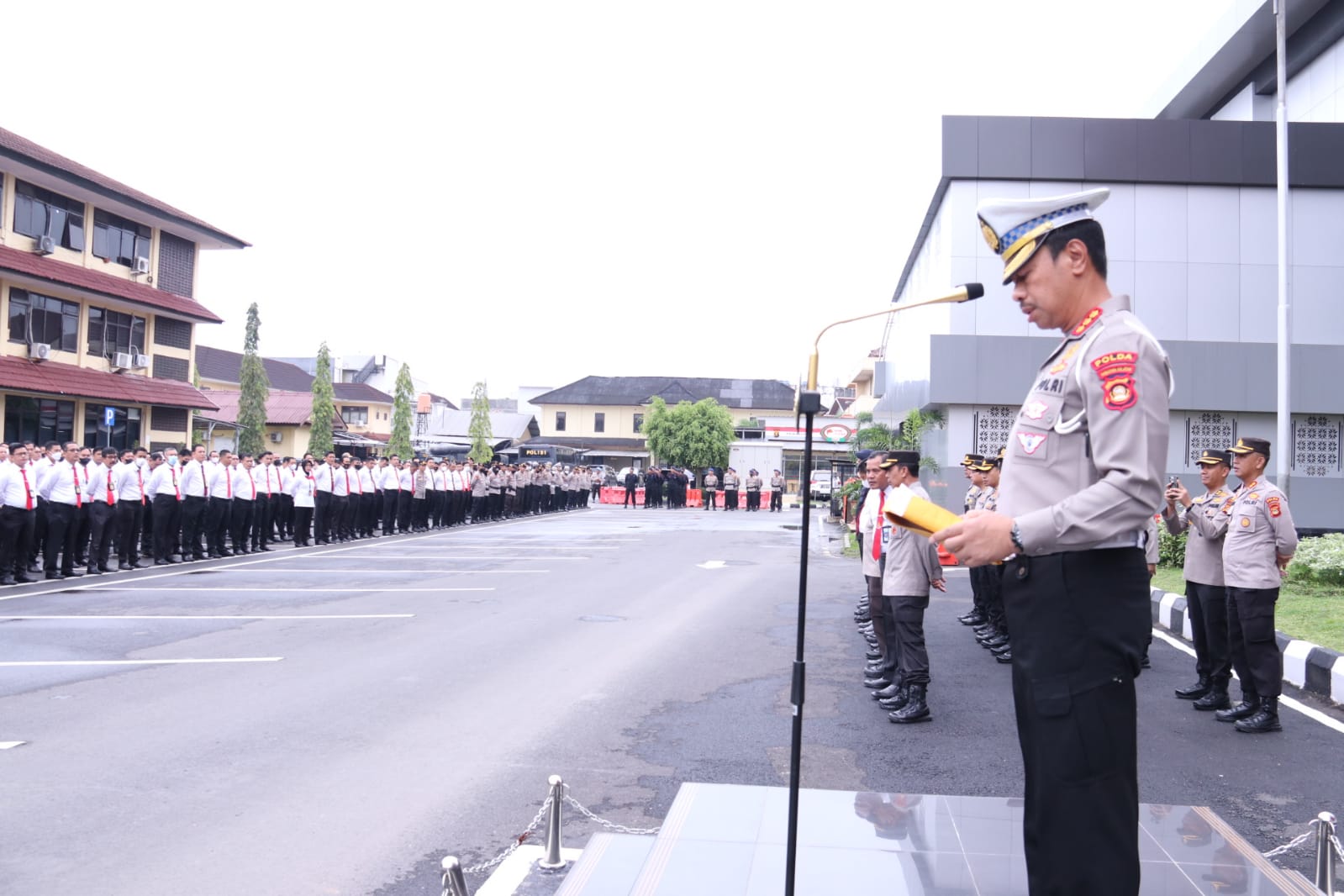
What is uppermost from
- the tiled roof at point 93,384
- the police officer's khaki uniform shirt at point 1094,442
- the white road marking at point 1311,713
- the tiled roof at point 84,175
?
the tiled roof at point 84,175

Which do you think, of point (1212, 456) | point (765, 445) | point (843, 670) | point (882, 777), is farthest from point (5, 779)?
point (765, 445)

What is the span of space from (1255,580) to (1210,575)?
0.71 meters

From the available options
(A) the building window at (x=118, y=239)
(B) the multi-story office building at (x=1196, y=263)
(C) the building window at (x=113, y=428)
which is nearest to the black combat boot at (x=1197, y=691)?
(B) the multi-story office building at (x=1196, y=263)

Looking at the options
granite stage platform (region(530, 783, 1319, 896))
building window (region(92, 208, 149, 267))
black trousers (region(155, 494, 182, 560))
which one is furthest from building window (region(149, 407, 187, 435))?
granite stage platform (region(530, 783, 1319, 896))

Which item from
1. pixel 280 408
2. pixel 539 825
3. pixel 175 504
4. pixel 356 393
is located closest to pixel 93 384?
pixel 175 504

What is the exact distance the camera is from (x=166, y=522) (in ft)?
54.9

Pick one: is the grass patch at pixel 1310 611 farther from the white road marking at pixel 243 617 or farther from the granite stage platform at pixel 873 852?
the white road marking at pixel 243 617

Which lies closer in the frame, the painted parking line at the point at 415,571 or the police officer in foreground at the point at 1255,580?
the police officer in foreground at the point at 1255,580

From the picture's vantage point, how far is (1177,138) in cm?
2184

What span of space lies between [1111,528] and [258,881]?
3.46m

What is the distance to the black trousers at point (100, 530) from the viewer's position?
15070 mm

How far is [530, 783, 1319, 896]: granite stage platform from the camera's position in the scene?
3.67 m

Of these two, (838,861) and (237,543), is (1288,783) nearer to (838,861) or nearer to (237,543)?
(838,861)

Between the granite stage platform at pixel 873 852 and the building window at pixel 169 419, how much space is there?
101 feet
